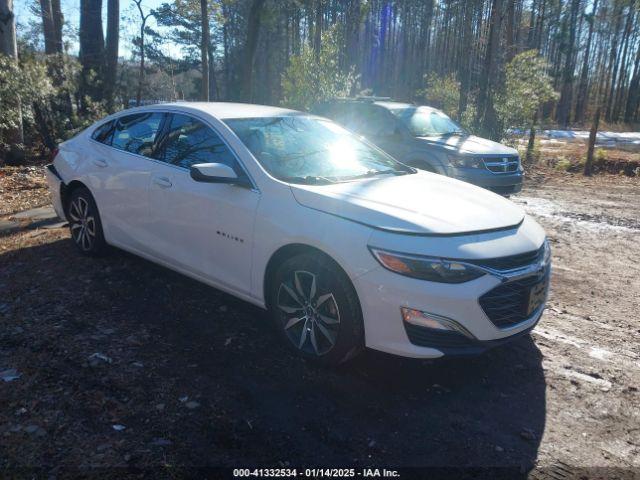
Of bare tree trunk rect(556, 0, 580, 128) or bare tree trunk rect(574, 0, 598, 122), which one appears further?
bare tree trunk rect(574, 0, 598, 122)

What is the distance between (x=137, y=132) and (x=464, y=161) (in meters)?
5.63

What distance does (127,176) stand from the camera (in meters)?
4.71

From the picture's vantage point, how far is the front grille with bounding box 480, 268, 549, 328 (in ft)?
10.1

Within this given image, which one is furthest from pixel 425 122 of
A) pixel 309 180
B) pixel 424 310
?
pixel 424 310

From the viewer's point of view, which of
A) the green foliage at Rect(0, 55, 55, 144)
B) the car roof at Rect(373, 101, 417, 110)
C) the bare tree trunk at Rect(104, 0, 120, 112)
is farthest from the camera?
the bare tree trunk at Rect(104, 0, 120, 112)

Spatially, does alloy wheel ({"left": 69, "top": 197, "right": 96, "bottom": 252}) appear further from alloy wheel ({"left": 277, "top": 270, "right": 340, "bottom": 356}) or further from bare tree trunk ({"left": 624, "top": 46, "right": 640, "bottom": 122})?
bare tree trunk ({"left": 624, "top": 46, "right": 640, "bottom": 122})

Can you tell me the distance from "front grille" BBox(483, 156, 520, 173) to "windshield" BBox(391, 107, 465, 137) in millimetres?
1216

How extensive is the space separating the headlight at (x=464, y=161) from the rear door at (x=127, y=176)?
5.43 m

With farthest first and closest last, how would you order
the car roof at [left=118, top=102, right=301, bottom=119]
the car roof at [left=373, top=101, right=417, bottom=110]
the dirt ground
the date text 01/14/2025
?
the car roof at [left=373, top=101, right=417, bottom=110], the car roof at [left=118, top=102, right=301, bottom=119], the dirt ground, the date text 01/14/2025

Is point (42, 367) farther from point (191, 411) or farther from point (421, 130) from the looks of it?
point (421, 130)

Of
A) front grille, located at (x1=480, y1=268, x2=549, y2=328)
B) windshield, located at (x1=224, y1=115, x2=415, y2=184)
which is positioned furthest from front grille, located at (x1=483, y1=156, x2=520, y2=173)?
front grille, located at (x1=480, y1=268, x2=549, y2=328)

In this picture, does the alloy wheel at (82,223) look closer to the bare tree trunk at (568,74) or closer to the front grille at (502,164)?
the front grille at (502,164)

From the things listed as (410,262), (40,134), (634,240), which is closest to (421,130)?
(634,240)

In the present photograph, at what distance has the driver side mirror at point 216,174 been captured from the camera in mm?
3674
